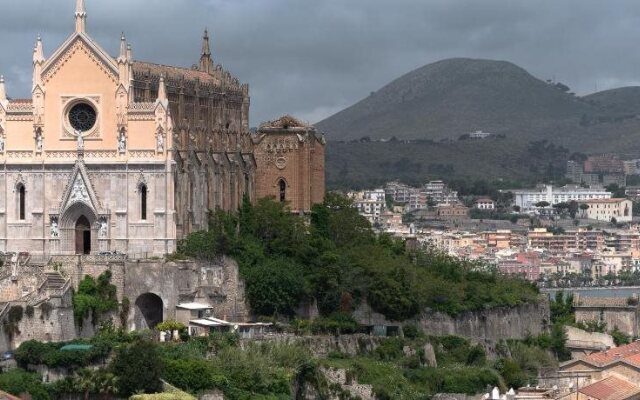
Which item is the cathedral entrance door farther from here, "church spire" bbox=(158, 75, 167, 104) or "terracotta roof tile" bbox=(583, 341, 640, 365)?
"terracotta roof tile" bbox=(583, 341, 640, 365)

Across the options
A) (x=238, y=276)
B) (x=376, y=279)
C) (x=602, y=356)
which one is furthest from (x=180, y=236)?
(x=602, y=356)

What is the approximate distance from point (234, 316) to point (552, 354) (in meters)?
21.1

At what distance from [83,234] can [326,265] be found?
10.3 m

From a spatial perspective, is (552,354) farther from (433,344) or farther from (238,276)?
(238,276)

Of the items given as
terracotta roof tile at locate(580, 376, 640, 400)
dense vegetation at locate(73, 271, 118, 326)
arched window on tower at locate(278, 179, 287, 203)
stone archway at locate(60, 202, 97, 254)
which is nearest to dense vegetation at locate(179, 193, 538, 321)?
arched window on tower at locate(278, 179, 287, 203)

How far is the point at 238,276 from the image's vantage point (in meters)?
92.1

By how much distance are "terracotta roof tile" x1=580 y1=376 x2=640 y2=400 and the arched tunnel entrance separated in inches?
691

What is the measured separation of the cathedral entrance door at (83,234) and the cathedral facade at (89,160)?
0.13 feet

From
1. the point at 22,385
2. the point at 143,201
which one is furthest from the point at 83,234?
the point at 22,385

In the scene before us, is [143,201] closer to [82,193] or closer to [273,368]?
[82,193]

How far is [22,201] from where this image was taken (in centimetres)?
9400

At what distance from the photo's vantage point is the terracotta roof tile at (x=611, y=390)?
80.3 metres

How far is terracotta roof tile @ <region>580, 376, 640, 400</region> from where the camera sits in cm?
8034

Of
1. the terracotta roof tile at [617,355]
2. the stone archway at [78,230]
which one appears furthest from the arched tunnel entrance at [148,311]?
the terracotta roof tile at [617,355]
